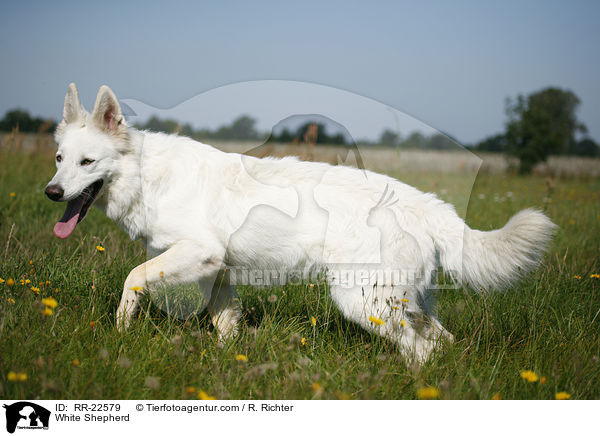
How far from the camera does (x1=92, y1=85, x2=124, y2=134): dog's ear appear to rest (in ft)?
8.21

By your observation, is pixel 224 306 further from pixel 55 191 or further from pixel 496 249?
pixel 496 249

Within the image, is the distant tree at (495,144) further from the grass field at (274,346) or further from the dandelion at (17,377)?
the dandelion at (17,377)

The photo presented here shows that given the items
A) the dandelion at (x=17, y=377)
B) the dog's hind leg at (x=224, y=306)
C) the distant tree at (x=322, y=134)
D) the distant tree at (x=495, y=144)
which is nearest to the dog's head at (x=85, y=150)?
the dandelion at (x=17, y=377)

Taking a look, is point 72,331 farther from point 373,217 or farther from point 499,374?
point 499,374

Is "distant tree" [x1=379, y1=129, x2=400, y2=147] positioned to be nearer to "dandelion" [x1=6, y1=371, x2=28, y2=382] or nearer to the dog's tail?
the dog's tail

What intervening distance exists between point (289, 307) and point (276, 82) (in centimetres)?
178

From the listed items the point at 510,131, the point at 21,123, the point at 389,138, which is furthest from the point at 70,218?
the point at 510,131

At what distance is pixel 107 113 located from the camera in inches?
103

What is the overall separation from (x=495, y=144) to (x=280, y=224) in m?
21.9

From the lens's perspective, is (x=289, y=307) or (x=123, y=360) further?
(x=289, y=307)

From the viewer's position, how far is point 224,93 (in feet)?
8.98
